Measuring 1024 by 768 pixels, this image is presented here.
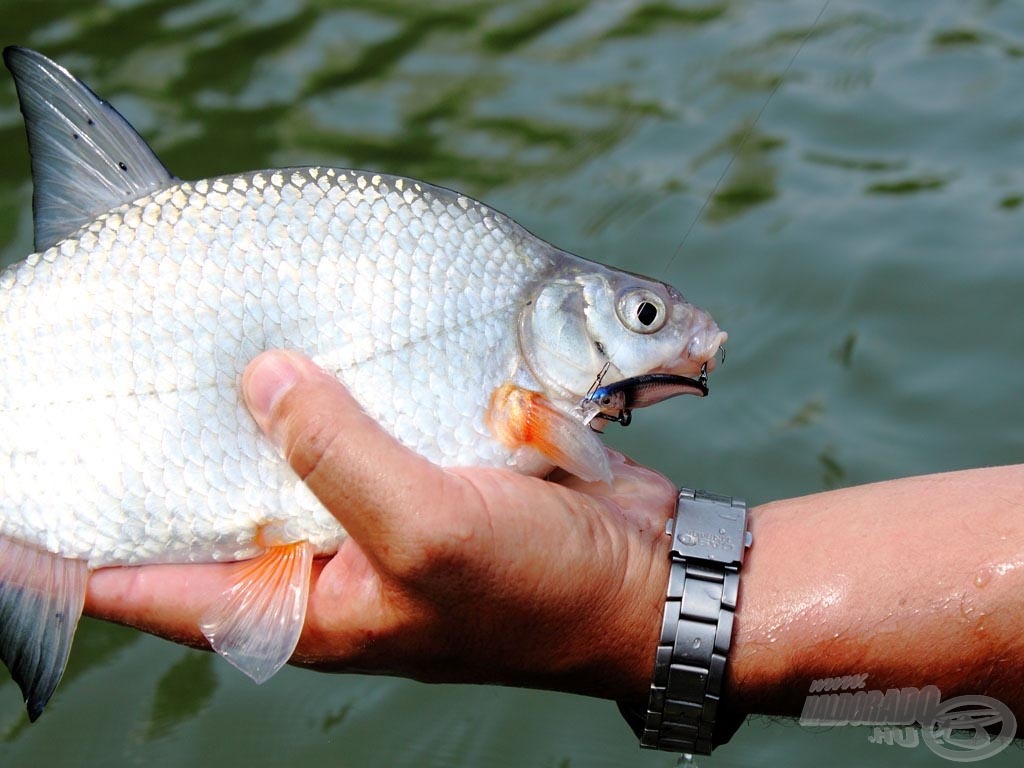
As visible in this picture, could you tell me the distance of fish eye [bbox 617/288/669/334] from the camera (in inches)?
121

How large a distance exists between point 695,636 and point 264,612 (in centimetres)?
98

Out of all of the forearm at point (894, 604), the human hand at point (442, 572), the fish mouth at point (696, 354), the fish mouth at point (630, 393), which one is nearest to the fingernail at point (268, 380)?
the human hand at point (442, 572)

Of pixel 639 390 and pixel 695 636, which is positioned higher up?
pixel 639 390

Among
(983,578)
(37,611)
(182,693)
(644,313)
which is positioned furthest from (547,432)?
(182,693)

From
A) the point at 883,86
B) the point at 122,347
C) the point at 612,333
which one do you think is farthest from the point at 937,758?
the point at 883,86

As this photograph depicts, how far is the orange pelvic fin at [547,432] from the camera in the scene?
288cm

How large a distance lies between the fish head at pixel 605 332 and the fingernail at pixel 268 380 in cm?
59

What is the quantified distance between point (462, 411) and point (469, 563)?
0.41 metres

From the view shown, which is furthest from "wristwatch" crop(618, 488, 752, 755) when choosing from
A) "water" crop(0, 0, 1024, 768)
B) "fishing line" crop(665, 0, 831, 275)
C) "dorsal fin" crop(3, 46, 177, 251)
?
"fishing line" crop(665, 0, 831, 275)

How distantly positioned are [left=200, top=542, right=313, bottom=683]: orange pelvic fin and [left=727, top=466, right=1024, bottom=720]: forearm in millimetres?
1013

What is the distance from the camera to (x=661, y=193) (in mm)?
6453

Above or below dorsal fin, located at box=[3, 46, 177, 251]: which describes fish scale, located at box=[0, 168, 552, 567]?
below

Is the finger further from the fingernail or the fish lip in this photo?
the fish lip

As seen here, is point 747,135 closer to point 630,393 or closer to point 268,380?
point 630,393
